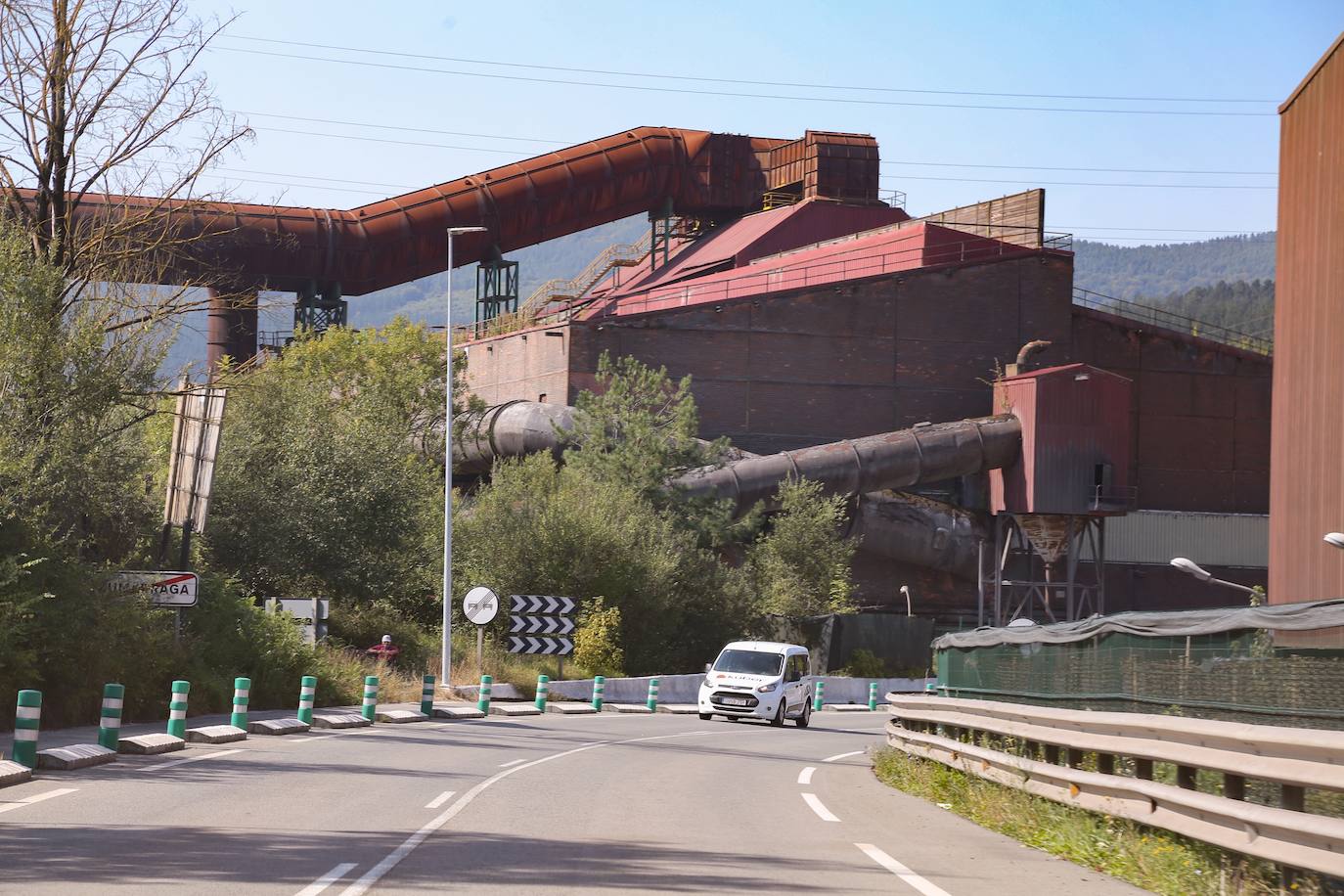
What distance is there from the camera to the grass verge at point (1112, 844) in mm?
9016

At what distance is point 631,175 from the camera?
71688mm

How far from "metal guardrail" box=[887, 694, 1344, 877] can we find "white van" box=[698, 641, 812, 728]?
1716 centimetres

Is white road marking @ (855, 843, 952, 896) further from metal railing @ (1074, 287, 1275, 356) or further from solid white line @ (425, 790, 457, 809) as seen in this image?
metal railing @ (1074, 287, 1275, 356)

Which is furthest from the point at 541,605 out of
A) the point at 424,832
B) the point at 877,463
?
the point at 424,832

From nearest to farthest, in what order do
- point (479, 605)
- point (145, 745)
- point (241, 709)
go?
point (145, 745)
point (241, 709)
point (479, 605)

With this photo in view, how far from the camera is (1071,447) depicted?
5831 cm

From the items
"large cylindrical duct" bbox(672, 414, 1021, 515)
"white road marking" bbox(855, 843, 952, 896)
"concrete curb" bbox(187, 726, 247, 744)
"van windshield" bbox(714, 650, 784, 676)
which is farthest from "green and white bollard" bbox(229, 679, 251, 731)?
"large cylindrical duct" bbox(672, 414, 1021, 515)

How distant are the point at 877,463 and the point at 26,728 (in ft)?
146

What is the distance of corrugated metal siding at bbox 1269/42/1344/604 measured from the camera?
91.1 feet

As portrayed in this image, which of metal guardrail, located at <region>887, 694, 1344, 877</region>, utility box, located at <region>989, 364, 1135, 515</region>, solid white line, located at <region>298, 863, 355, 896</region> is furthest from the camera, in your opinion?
utility box, located at <region>989, 364, 1135, 515</region>

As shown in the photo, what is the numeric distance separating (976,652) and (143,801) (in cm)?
1051

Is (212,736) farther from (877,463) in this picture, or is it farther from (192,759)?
(877,463)

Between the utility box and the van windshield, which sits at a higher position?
the utility box

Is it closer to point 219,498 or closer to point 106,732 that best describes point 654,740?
point 106,732
